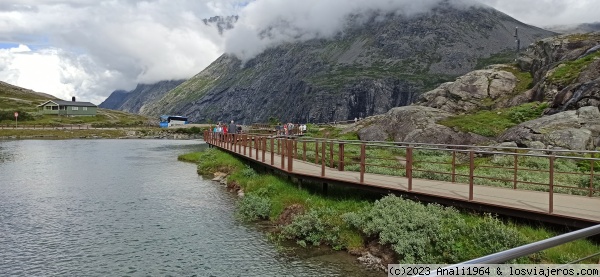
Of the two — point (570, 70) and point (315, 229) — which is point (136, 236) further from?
point (570, 70)

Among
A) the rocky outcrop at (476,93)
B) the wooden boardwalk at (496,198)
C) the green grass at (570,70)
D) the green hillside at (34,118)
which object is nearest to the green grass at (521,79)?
the rocky outcrop at (476,93)

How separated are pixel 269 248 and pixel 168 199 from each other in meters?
12.3

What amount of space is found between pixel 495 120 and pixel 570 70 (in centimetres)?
1094

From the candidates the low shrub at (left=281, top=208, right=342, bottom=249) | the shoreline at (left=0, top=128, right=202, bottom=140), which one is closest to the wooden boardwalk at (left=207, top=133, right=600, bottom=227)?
the low shrub at (left=281, top=208, right=342, bottom=249)

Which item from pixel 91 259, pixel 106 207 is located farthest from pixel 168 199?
pixel 91 259

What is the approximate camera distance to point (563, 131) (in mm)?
26641

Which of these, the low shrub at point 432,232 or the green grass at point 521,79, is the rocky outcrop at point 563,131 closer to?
the low shrub at point 432,232

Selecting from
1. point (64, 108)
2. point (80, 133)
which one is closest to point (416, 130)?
point (80, 133)

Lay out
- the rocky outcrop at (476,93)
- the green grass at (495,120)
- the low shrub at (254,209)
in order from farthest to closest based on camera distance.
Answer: the rocky outcrop at (476,93), the green grass at (495,120), the low shrub at (254,209)

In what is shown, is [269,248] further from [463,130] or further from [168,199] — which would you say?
[463,130]

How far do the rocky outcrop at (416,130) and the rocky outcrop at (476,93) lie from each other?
7.65 meters

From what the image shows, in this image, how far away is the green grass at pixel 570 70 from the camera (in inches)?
1522

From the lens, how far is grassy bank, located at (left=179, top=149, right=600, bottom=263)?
12.3 metres

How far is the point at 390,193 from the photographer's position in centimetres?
1666
